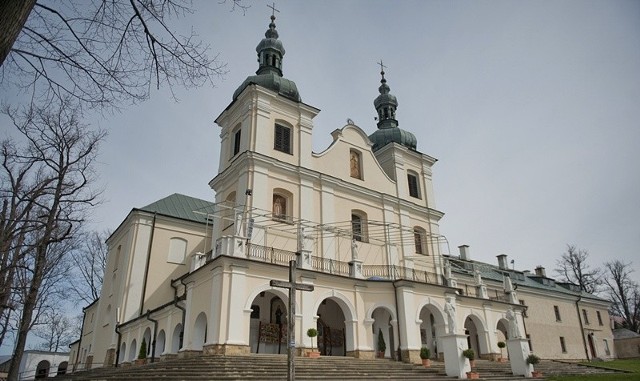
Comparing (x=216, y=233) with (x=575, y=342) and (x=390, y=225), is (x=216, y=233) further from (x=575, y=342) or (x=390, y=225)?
(x=575, y=342)

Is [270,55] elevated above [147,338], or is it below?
above

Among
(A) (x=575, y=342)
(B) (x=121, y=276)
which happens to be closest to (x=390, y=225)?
(B) (x=121, y=276)

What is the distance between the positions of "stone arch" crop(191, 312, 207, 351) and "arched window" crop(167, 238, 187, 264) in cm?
974

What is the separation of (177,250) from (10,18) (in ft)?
76.7

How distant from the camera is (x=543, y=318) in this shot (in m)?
36.3

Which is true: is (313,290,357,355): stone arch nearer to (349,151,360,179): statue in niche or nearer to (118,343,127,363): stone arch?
(349,151,360,179): statue in niche

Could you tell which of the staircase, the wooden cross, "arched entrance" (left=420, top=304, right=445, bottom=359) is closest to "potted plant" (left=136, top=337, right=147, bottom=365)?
the staircase

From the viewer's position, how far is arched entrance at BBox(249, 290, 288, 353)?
1858cm

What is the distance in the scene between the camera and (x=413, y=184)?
28531 millimetres

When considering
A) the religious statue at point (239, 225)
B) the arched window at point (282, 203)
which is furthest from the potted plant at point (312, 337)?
the arched window at point (282, 203)

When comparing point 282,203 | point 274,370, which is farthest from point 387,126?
point 274,370

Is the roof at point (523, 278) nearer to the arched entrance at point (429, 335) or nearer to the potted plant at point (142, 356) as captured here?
the arched entrance at point (429, 335)

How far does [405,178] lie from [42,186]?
19.2 meters

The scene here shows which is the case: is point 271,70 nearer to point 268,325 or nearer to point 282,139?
point 282,139
